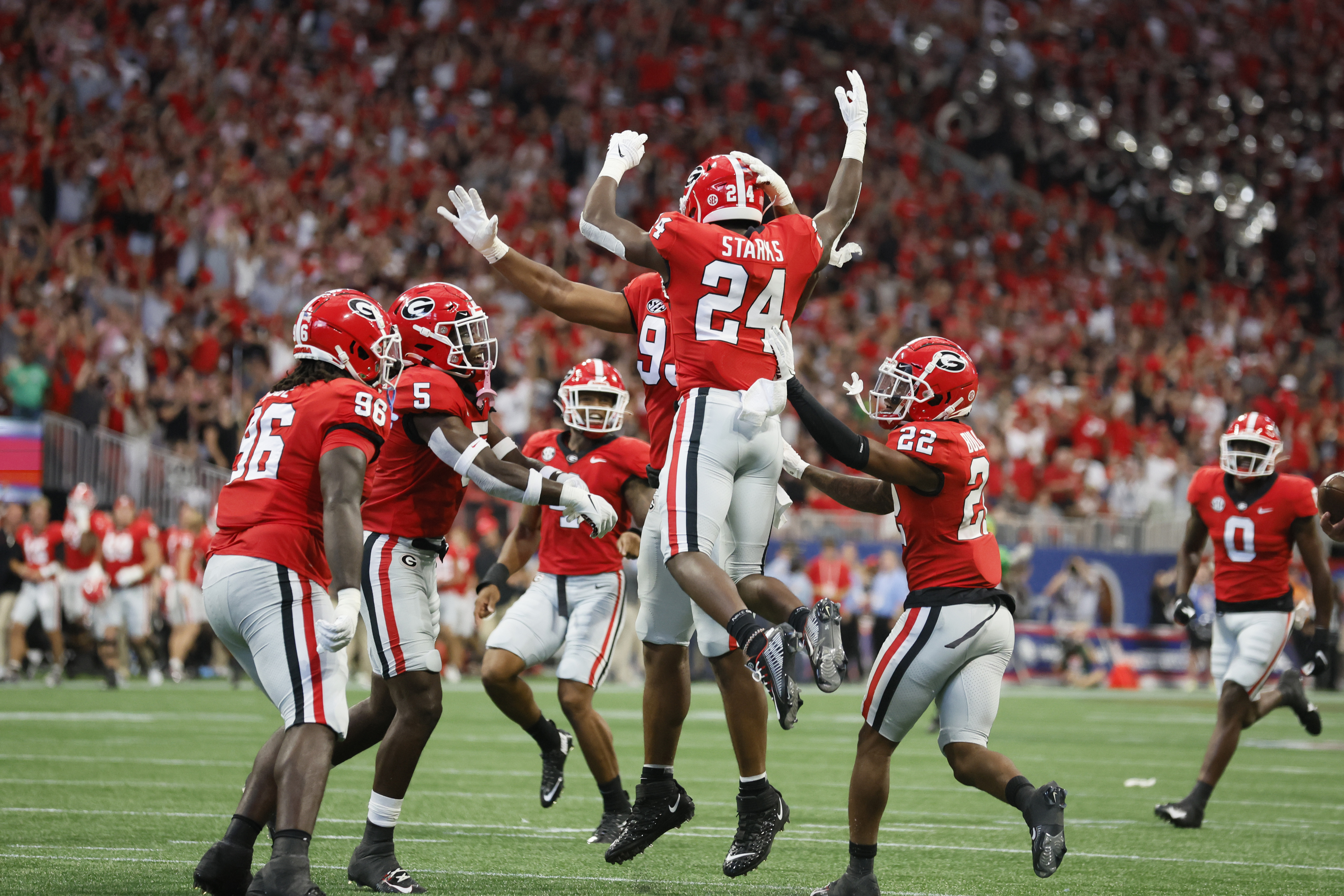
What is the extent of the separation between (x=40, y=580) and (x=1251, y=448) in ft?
43.0

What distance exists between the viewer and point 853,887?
5.66 metres

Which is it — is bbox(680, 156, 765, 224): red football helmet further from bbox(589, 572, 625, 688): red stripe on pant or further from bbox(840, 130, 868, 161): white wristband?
bbox(589, 572, 625, 688): red stripe on pant

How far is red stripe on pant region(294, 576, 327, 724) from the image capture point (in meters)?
5.20

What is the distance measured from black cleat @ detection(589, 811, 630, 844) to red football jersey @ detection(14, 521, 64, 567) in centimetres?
1154

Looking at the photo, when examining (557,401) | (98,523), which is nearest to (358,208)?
(98,523)

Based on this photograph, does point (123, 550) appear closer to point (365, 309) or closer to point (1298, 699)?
point (1298, 699)

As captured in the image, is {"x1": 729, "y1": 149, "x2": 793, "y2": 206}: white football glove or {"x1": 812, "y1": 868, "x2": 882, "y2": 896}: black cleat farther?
{"x1": 729, "y1": 149, "x2": 793, "y2": 206}: white football glove

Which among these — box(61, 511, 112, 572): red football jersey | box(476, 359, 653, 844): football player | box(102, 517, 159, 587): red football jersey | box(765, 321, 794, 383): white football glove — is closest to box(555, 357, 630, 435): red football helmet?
box(476, 359, 653, 844): football player

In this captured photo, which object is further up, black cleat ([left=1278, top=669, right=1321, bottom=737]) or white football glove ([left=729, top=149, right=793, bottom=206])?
white football glove ([left=729, top=149, right=793, bottom=206])

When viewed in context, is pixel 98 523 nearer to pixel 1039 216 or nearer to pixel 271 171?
pixel 271 171

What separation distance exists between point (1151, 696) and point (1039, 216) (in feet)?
40.1

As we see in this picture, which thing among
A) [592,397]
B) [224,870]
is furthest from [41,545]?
[224,870]

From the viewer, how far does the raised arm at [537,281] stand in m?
6.14

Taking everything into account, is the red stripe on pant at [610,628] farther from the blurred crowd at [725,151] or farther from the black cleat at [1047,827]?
the blurred crowd at [725,151]
